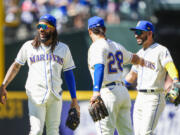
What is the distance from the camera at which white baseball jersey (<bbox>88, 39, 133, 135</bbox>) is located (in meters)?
4.99

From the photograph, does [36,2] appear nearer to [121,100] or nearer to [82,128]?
[82,128]

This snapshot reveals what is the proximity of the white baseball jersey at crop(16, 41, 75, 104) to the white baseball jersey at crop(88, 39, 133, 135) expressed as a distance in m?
0.50

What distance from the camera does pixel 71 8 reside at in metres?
12.5

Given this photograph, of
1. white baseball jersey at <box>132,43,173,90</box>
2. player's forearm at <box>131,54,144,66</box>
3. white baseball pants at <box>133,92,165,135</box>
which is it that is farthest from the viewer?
white baseball jersey at <box>132,43,173,90</box>

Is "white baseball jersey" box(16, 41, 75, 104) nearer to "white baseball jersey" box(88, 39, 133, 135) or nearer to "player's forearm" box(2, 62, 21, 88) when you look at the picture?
"player's forearm" box(2, 62, 21, 88)

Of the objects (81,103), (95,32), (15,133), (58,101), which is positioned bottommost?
(15,133)

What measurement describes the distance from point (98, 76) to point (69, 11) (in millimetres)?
7839

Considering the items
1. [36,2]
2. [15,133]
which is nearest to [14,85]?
[36,2]

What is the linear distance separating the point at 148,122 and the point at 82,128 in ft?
7.86

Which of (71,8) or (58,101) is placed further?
(71,8)

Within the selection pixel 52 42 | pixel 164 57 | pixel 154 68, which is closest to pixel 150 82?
pixel 154 68

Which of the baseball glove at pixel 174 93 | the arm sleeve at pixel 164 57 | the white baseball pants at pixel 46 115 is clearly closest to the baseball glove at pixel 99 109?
the white baseball pants at pixel 46 115

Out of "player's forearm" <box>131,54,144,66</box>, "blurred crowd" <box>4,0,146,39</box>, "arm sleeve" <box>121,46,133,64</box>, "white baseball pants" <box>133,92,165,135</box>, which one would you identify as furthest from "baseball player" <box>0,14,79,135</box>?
"blurred crowd" <box>4,0,146,39</box>

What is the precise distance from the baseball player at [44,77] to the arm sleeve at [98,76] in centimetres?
67
